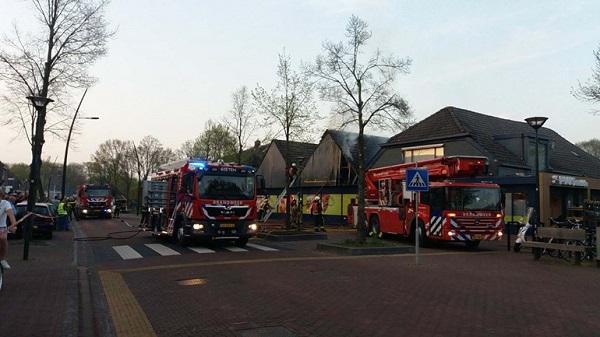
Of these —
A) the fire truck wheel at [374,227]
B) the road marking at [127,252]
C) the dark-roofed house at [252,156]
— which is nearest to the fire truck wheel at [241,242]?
the road marking at [127,252]

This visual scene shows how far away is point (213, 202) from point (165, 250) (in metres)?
2.22

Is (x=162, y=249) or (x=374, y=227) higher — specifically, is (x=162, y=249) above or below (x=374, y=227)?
below

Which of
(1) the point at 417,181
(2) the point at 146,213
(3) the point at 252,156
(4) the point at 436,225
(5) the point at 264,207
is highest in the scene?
(3) the point at 252,156

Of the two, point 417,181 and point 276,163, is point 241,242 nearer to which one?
point 417,181

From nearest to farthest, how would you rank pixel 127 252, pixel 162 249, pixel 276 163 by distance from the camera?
1. pixel 127 252
2. pixel 162 249
3. pixel 276 163

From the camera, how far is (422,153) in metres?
31.5

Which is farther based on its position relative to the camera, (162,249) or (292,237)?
(292,237)

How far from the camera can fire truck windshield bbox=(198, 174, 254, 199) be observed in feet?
57.5

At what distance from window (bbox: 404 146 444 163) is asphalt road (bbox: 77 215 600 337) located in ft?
49.6

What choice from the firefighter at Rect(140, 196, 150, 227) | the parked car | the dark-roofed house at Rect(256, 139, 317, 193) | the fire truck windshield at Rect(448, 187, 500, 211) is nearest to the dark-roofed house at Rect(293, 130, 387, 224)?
the dark-roofed house at Rect(256, 139, 317, 193)

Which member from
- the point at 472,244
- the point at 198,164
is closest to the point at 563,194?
the point at 472,244

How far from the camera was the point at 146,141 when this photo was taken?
7794 centimetres

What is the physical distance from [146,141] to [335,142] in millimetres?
47794

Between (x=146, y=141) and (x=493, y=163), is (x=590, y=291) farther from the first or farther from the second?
(x=146, y=141)
